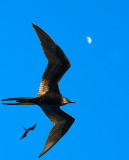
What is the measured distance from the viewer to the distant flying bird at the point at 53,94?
1137 cm

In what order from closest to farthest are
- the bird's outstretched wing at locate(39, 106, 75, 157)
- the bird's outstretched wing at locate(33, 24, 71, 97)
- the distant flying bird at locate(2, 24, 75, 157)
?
the bird's outstretched wing at locate(33, 24, 71, 97)
the distant flying bird at locate(2, 24, 75, 157)
the bird's outstretched wing at locate(39, 106, 75, 157)

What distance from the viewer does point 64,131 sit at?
526 inches

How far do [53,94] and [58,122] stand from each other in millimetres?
1790

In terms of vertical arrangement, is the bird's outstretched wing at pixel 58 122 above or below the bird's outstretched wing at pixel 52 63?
below

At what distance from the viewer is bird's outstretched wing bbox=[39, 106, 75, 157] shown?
515 inches

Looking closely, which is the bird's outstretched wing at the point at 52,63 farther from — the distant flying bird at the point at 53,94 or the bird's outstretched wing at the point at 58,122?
the bird's outstretched wing at the point at 58,122

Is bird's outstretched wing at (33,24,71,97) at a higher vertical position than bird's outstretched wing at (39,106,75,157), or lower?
higher

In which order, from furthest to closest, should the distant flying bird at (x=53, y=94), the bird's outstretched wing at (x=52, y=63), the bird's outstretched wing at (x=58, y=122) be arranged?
the bird's outstretched wing at (x=58, y=122) < the distant flying bird at (x=53, y=94) < the bird's outstretched wing at (x=52, y=63)

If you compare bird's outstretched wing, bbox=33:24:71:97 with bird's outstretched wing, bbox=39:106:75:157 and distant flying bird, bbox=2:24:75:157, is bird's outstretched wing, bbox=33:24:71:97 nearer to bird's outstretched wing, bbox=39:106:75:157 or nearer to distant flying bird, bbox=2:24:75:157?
distant flying bird, bbox=2:24:75:157

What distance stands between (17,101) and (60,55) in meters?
2.56

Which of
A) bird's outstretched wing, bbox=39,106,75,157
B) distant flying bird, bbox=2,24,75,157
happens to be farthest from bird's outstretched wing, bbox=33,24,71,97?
bird's outstretched wing, bbox=39,106,75,157

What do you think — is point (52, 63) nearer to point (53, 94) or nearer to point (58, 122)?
point (53, 94)

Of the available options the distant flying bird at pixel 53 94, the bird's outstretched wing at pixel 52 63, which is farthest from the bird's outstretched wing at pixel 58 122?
the bird's outstretched wing at pixel 52 63

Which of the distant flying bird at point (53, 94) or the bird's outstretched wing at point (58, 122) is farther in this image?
the bird's outstretched wing at point (58, 122)
